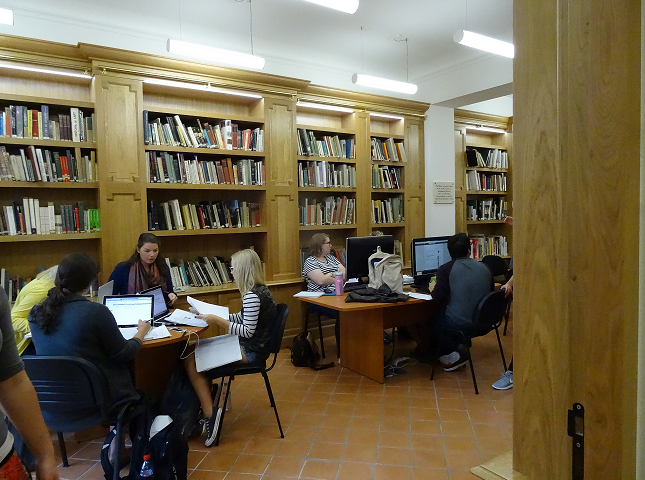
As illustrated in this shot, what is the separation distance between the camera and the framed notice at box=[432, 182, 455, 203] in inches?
241

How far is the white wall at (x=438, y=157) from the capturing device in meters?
6.07

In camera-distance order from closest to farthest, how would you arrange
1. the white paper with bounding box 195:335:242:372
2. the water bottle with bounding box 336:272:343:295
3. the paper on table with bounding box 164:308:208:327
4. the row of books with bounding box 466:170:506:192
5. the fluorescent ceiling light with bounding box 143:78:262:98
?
the white paper with bounding box 195:335:242:372 < the paper on table with bounding box 164:308:208:327 < the water bottle with bounding box 336:272:343:295 < the fluorescent ceiling light with bounding box 143:78:262:98 < the row of books with bounding box 466:170:506:192

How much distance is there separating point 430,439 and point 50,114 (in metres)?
4.29

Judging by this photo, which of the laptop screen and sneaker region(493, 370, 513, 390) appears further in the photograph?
sneaker region(493, 370, 513, 390)

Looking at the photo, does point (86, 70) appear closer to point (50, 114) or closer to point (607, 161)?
point (50, 114)

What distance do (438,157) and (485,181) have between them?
4.78 ft

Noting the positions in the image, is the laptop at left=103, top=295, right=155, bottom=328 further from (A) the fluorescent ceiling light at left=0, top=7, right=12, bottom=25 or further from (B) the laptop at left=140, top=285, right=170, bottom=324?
(A) the fluorescent ceiling light at left=0, top=7, right=12, bottom=25

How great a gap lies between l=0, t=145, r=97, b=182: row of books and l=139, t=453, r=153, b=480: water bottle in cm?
270

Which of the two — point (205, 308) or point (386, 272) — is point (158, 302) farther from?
point (386, 272)

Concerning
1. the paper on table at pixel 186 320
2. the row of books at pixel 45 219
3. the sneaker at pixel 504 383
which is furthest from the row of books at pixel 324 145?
the sneaker at pixel 504 383

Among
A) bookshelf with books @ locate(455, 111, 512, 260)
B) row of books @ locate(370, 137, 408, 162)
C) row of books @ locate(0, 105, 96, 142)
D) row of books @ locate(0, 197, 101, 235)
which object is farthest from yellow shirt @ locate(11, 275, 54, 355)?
bookshelf with books @ locate(455, 111, 512, 260)

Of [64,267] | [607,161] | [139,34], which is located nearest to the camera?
[607,161]

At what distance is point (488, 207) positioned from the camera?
23.3 ft

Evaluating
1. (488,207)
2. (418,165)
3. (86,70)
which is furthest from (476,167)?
(86,70)
